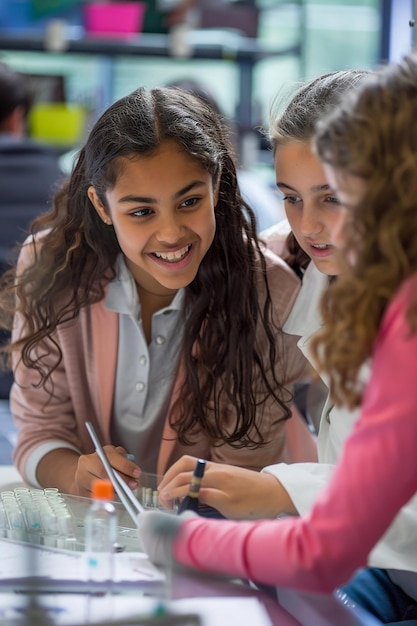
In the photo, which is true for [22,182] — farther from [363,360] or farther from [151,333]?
[363,360]

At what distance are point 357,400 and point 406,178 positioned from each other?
0.69 ft

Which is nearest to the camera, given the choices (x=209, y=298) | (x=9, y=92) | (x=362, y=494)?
(x=362, y=494)

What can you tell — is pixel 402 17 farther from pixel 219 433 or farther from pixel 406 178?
pixel 406 178

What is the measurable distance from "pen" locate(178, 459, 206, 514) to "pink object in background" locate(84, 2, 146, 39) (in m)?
2.98

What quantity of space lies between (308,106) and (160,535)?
0.75 m

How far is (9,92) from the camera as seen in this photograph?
3408 mm

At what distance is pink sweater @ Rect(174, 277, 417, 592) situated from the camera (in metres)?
0.84

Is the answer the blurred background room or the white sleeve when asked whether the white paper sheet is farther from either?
the blurred background room

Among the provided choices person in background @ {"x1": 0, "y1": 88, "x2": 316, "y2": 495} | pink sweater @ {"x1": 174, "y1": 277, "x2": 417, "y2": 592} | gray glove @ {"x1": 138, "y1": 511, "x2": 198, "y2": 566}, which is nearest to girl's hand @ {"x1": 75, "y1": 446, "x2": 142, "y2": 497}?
person in background @ {"x1": 0, "y1": 88, "x2": 316, "y2": 495}

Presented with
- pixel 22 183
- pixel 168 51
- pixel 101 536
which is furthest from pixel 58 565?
pixel 168 51

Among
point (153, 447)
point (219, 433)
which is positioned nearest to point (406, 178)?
point (219, 433)

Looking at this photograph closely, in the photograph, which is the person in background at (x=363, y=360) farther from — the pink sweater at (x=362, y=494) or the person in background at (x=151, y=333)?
the person in background at (x=151, y=333)

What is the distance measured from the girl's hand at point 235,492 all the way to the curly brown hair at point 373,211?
0.33 m

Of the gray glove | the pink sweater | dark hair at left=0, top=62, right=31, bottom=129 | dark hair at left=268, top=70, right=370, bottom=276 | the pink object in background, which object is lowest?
the gray glove
